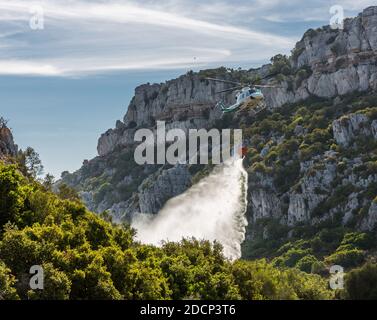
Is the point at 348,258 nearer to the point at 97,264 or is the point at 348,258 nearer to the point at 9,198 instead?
the point at 9,198

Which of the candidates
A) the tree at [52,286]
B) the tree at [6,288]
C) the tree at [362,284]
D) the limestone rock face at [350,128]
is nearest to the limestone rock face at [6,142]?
the tree at [362,284]

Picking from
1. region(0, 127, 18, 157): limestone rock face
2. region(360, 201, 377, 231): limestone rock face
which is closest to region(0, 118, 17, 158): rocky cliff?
region(0, 127, 18, 157): limestone rock face

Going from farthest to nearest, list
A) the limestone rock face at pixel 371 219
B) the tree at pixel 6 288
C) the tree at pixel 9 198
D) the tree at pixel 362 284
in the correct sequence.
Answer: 1. the limestone rock face at pixel 371 219
2. the tree at pixel 362 284
3. the tree at pixel 9 198
4. the tree at pixel 6 288

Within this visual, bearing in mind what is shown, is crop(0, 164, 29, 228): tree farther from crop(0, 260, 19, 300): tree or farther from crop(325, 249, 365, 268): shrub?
crop(325, 249, 365, 268): shrub

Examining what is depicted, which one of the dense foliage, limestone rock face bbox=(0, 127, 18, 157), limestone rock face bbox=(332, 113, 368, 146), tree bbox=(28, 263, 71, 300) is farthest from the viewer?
limestone rock face bbox=(332, 113, 368, 146)

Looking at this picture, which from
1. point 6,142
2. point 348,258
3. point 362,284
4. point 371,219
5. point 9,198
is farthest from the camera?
point 371,219

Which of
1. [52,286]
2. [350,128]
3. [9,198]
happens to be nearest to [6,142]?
[9,198]

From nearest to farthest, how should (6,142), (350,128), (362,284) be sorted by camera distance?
(362,284) → (6,142) → (350,128)

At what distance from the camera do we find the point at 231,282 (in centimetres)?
7012

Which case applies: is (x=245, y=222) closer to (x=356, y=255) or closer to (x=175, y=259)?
(x=356, y=255)

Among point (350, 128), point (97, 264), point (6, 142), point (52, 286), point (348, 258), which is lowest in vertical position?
point (52, 286)

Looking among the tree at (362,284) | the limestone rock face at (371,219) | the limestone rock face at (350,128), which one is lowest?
the tree at (362,284)

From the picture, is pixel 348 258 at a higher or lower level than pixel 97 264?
higher

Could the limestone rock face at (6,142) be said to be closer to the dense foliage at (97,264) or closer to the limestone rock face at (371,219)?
the dense foliage at (97,264)
